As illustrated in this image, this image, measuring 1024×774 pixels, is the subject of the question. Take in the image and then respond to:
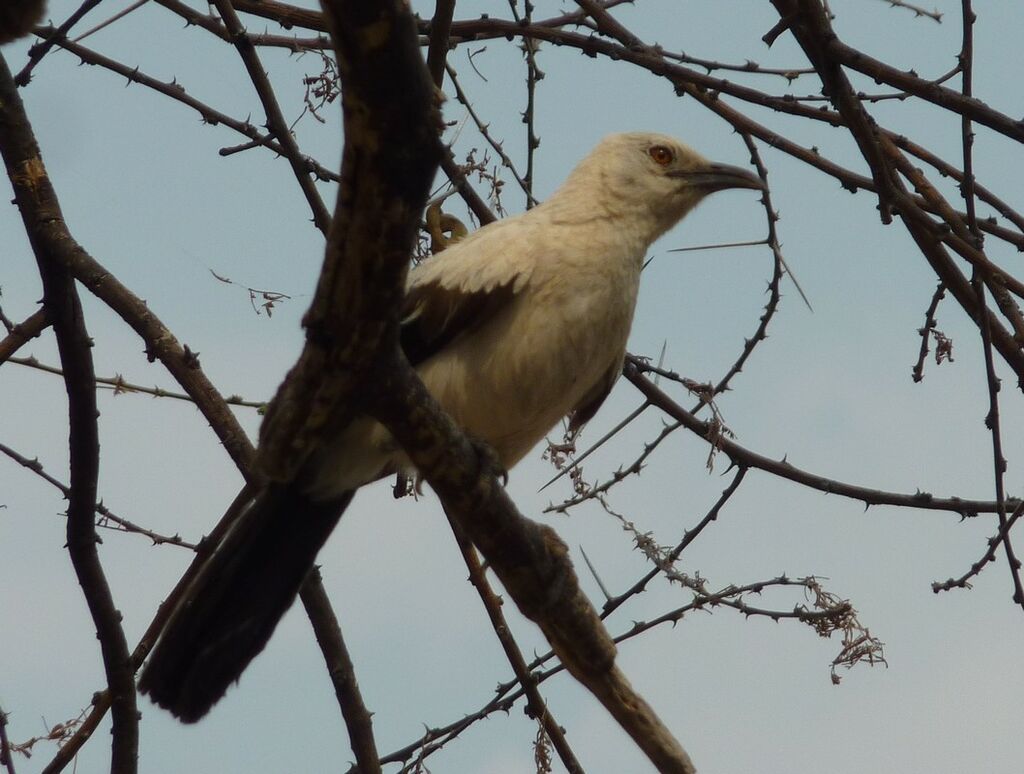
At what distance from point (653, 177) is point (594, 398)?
1042 mm

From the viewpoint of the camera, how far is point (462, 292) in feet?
16.7

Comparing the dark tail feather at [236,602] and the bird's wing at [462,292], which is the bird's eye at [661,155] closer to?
the bird's wing at [462,292]

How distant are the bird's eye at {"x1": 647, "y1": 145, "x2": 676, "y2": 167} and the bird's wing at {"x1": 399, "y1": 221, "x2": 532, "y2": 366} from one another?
1.16 metres

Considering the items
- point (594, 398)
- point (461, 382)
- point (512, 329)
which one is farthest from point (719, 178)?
point (461, 382)

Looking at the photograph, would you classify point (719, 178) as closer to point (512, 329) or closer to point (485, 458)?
point (512, 329)

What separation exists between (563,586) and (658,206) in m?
2.25

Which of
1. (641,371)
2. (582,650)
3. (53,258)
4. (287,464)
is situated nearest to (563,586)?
(582,650)

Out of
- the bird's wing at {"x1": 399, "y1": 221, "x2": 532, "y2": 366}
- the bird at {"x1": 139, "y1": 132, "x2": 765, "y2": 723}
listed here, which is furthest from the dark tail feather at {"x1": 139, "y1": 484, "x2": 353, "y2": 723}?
the bird's wing at {"x1": 399, "y1": 221, "x2": 532, "y2": 366}

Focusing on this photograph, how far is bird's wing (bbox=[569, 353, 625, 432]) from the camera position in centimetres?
561

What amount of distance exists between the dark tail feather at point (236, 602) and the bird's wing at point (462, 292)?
2.56 ft

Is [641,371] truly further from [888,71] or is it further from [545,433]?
[888,71]

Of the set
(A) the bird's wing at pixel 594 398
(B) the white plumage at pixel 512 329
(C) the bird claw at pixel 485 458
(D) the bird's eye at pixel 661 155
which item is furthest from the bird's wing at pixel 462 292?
(D) the bird's eye at pixel 661 155

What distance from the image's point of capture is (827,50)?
396 cm

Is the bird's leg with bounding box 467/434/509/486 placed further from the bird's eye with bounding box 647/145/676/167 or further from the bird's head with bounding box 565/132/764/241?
the bird's eye with bounding box 647/145/676/167
